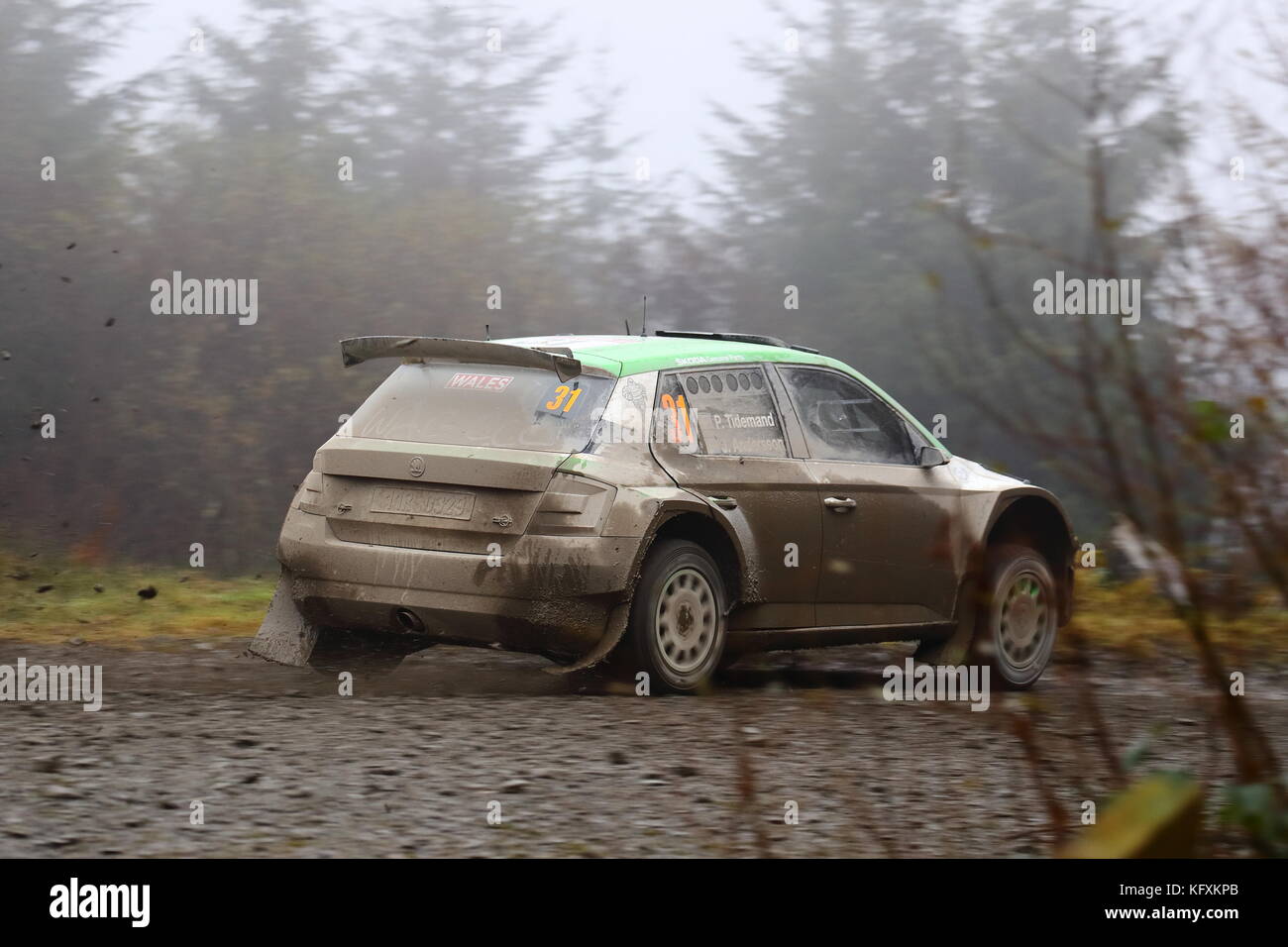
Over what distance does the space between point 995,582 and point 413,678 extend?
3169 mm

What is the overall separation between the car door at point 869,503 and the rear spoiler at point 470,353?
1.43m

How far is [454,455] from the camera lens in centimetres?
792

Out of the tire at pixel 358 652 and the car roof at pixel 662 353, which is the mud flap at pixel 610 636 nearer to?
the tire at pixel 358 652

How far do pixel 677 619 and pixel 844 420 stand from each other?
170 cm

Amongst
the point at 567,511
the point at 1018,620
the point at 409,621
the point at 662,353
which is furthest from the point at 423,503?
the point at 1018,620

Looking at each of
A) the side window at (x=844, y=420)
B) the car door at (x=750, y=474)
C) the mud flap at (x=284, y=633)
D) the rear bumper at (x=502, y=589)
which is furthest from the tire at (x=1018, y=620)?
the mud flap at (x=284, y=633)

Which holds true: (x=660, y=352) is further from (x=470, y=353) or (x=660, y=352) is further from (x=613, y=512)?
(x=613, y=512)

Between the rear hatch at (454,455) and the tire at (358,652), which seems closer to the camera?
the rear hatch at (454,455)

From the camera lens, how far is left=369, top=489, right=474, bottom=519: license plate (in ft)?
25.7

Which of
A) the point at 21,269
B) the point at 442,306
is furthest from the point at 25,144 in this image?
the point at 442,306

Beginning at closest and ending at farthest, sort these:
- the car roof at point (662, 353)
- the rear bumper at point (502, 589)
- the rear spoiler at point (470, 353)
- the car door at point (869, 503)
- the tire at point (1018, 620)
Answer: the rear bumper at point (502, 589)
the rear spoiler at point (470, 353)
the car roof at point (662, 353)
the car door at point (869, 503)
the tire at point (1018, 620)

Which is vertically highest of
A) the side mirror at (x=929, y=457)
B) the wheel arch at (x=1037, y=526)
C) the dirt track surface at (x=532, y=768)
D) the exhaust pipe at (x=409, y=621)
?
the side mirror at (x=929, y=457)

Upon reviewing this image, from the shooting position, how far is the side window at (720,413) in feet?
27.2

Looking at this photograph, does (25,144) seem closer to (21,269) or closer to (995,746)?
(21,269)
